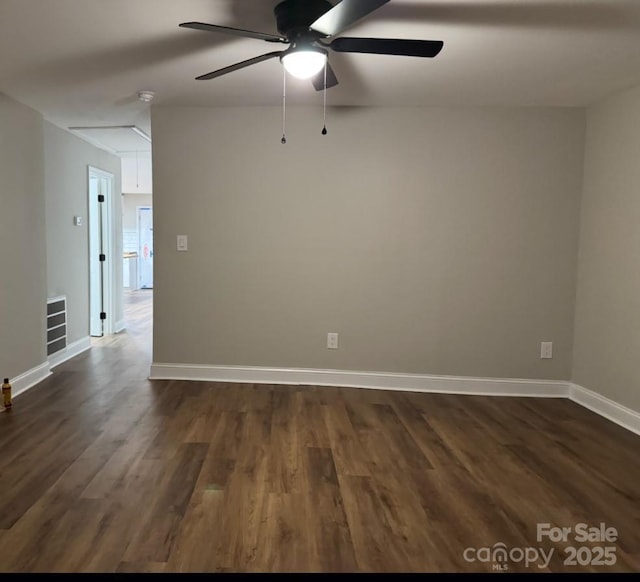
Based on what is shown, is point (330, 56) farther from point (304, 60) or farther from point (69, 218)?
point (69, 218)

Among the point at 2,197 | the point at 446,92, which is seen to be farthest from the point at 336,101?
the point at 2,197

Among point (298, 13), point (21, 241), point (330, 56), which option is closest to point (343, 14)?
point (298, 13)

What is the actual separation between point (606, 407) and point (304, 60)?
3.16m

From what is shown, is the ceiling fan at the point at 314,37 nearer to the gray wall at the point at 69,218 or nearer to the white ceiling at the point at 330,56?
the white ceiling at the point at 330,56

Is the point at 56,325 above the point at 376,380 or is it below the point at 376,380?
above

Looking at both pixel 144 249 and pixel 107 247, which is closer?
pixel 107 247

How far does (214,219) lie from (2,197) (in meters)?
1.54

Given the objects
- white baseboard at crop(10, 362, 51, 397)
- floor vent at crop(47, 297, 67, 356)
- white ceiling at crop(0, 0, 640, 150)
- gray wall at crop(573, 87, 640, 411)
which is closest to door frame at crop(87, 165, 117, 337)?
floor vent at crop(47, 297, 67, 356)

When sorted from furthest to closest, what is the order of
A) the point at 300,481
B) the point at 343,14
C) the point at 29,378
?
the point at 29,378 < the point at 300,481 < the point at 343,14

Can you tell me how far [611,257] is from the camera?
3.25 m

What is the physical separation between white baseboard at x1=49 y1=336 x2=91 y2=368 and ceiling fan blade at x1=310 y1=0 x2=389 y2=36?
12.8 ft

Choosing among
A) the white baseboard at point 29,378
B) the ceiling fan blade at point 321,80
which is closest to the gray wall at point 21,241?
the white baseboard at point 29,378

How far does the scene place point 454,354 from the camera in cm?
372

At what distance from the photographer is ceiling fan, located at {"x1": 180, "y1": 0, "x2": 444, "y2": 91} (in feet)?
6.02
